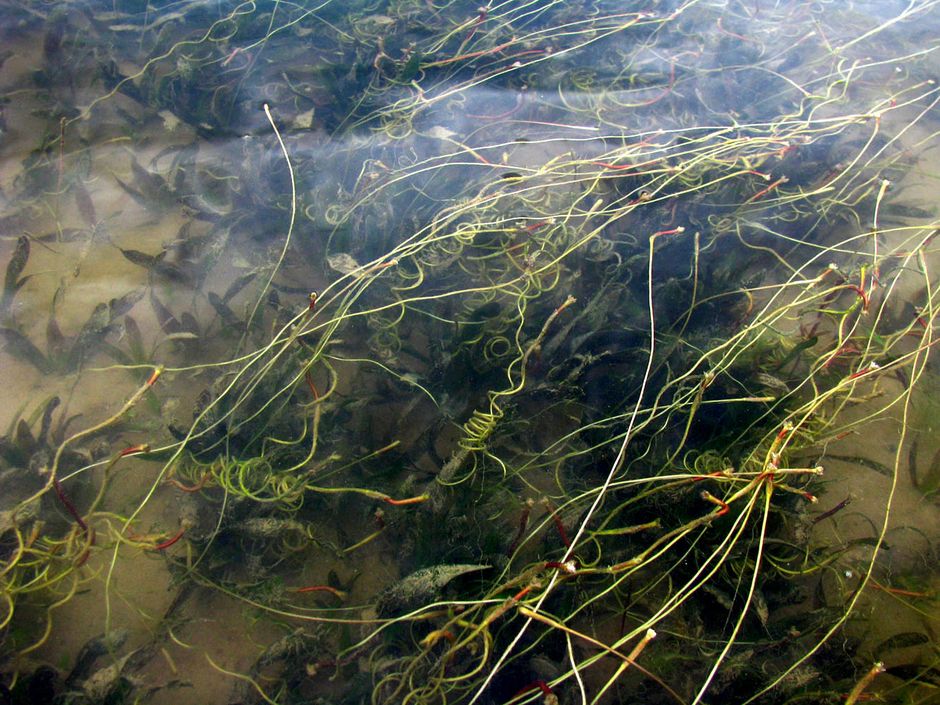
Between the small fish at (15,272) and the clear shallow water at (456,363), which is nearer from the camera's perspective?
the clear shallow water at (456,363)

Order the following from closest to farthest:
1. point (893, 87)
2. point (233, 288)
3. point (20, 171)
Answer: point (233, 288) → point (20, 171) → point (893, 87)

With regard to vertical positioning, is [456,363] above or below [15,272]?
below

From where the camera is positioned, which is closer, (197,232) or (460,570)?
(460,570)

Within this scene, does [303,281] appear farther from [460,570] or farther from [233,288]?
[460,570]

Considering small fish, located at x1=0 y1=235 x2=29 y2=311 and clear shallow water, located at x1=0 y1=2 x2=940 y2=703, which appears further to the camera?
small fish, located at x1=0 y1=235 x2=29 y2=311

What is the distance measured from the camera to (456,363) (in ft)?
4.13

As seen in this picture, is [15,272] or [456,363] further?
[15,272]

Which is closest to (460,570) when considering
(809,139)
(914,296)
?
(914,296)

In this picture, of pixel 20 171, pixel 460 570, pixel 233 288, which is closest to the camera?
pixel 460 570

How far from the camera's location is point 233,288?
139cm

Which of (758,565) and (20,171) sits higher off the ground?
(20,171)

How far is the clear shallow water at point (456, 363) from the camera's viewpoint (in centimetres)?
102

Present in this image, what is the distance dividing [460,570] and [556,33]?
175 centimetres

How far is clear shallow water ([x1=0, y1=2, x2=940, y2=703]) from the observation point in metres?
1.02
